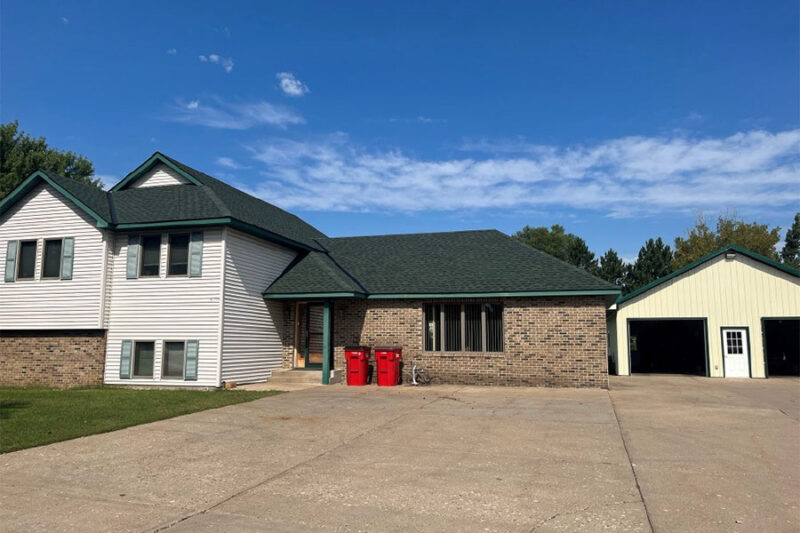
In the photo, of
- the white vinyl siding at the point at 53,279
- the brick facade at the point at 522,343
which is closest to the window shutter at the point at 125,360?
the white vinyl siding at the point at 53,279

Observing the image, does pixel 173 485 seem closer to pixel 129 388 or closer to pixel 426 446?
pixel 426 446

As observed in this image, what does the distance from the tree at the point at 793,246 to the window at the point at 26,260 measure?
77495 millimetres

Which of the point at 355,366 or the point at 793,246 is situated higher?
the point at 793,246

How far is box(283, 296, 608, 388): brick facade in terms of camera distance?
15602mm

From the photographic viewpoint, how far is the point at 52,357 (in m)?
16.6

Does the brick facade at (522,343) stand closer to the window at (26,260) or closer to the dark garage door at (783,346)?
the window at (26,260)

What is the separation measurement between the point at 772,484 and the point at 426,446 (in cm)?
427

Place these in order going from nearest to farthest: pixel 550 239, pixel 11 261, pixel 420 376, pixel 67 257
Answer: pixel 67 257 → pixel 420 376 → pixel 11 261 → pixel 550 239

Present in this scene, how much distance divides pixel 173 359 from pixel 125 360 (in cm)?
156

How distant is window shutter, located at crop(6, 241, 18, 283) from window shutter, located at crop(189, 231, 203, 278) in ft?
20.8

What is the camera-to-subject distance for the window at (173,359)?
1573 cm

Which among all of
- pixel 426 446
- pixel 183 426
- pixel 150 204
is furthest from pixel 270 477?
pixel 150 204

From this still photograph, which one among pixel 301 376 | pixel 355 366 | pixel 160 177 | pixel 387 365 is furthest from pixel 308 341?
pixel 160 177

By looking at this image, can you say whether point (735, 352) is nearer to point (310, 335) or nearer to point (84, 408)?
point (310, 335)
